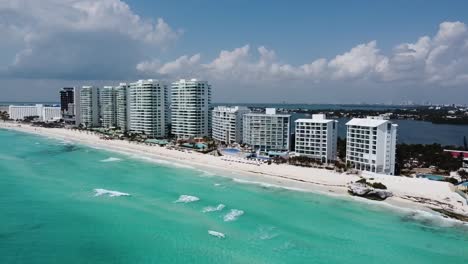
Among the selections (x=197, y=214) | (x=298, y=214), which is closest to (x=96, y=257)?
(x=197, y=214)

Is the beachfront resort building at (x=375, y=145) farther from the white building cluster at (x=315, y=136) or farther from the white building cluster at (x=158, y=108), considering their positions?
the white building cluster at (x=158, y=108)

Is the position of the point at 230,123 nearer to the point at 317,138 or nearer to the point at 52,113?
the point at 317,138

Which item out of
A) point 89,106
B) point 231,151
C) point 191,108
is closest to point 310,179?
point 231,151

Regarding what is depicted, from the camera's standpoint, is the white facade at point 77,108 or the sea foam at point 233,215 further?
the white facade at point 77,108

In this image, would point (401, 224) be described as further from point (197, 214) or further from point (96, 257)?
point (96, 257)

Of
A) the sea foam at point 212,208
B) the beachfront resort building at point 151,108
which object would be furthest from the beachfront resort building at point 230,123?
the sea foam at point 212,208

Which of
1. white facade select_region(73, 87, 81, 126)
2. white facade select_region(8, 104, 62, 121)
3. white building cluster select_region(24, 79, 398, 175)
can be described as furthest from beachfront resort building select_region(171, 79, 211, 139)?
white facade select_region(8, 104, 62, 121)

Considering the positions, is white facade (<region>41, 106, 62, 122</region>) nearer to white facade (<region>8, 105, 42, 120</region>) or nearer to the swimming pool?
white facade (<region>8, 105, 42, 120</region>)
